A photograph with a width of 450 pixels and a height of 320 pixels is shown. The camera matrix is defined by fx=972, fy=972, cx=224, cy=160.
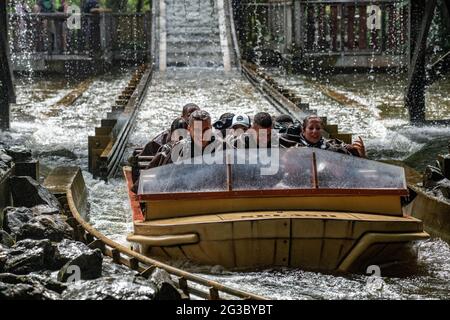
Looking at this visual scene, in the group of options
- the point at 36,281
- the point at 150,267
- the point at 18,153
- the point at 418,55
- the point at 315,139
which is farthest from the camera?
the point at 418,55

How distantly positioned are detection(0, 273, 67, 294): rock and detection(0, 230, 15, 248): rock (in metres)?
1.28

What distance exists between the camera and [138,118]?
15.7 meters

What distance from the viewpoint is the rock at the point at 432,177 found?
30.0ft

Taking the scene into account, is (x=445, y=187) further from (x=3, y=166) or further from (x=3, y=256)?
(x=3, y=256)

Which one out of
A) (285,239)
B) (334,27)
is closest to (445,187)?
(285,239)

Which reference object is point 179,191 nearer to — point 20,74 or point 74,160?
point 74,160

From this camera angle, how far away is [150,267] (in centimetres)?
626

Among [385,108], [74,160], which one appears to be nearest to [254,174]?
[74,160]

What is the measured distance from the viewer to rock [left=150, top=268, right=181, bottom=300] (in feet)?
18.9

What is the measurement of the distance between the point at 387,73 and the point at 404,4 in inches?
62.6

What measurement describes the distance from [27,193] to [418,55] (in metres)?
7.66

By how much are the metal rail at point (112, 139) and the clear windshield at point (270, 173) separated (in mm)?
3625

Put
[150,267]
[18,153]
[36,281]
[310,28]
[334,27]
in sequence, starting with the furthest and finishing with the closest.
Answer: [310,28] → [334,27] → [18,153] → [150,267] → [36,281]

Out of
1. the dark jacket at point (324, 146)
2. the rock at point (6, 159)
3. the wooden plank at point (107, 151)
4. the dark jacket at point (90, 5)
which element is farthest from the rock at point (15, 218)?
the dark jacket at point (90, 5)
